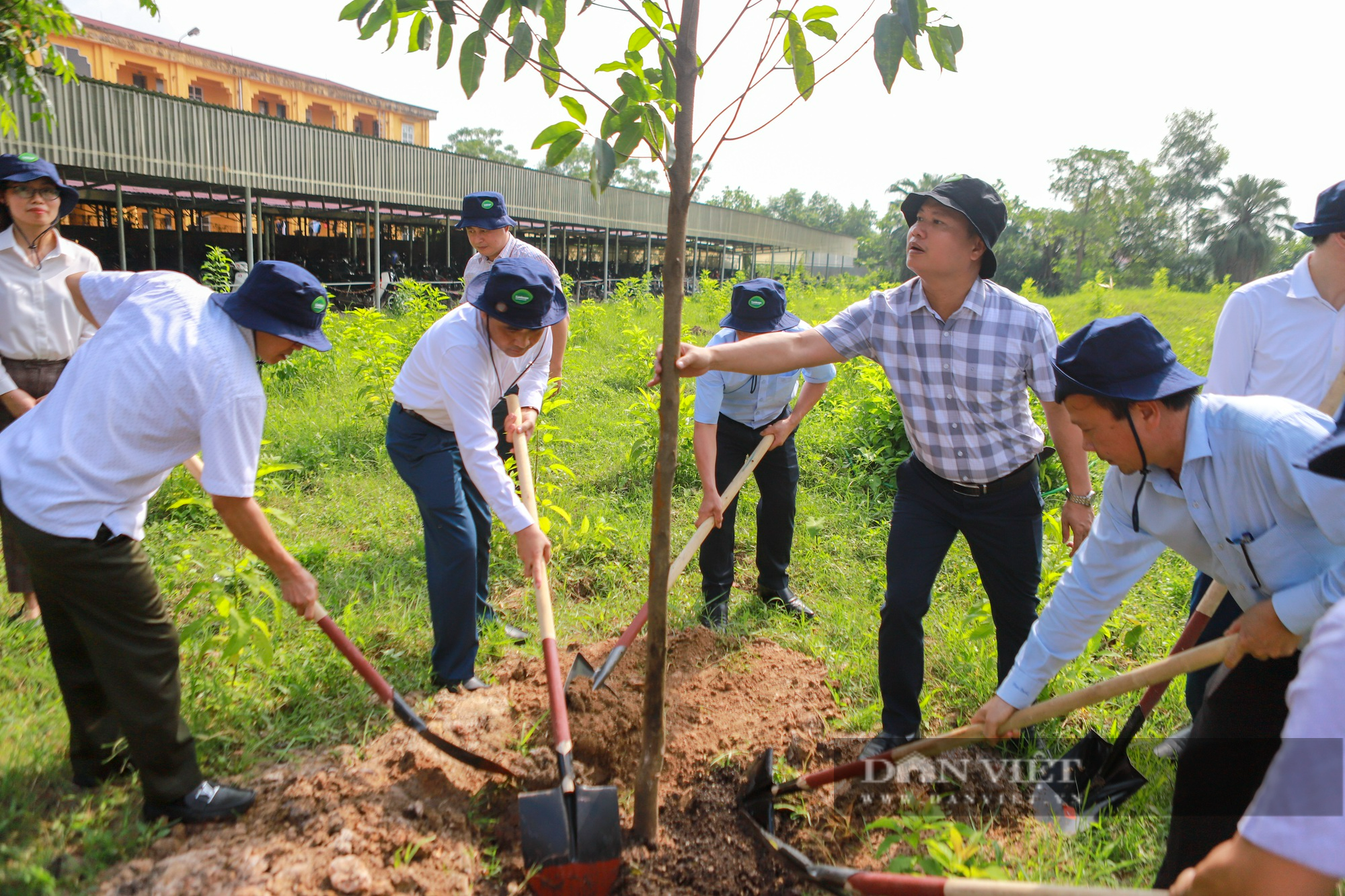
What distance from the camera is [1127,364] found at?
1737 millimetres

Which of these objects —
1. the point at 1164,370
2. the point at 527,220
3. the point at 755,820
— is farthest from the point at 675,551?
the point at 527,220

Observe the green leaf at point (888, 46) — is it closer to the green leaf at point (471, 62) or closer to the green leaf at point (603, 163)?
the green leaf at point (603, 163)

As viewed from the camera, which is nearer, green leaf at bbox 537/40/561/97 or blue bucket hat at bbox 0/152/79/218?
green leaf at bbox 537/40/561/97

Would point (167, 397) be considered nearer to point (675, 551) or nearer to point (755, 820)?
point (755, 820)

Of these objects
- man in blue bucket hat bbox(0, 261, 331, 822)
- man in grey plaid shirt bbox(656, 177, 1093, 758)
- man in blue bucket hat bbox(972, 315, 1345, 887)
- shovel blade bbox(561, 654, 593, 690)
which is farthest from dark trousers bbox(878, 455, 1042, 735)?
man in blue bucket hat bbox(0, 261, 331, 822)

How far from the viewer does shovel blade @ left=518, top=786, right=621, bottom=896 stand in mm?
2189

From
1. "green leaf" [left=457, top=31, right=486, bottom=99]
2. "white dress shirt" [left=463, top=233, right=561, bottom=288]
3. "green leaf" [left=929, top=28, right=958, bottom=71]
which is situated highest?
"green leaf" [left=929, top=28, right=958, bottom=71]

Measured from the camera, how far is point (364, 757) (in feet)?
8.55

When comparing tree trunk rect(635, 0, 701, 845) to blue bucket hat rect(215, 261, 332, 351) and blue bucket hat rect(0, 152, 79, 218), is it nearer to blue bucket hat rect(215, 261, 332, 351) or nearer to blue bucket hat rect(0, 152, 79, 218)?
blue bucket hat rect(215, 261, 332, 351)

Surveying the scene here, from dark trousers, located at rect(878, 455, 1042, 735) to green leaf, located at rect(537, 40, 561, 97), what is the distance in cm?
175

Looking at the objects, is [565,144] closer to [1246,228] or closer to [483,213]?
[483,213]

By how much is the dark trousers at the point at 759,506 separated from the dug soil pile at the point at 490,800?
2.26 feet

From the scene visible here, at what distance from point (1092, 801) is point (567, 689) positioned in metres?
1.86

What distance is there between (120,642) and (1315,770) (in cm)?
255
